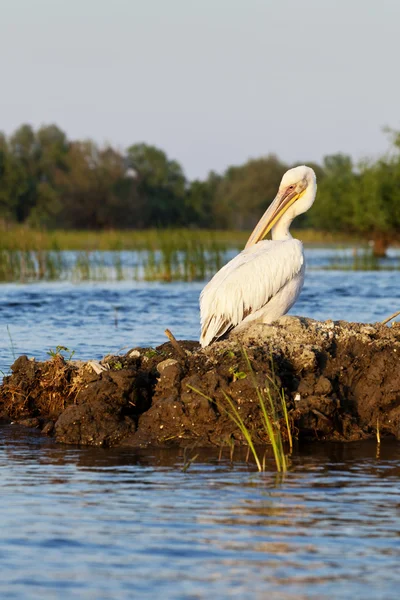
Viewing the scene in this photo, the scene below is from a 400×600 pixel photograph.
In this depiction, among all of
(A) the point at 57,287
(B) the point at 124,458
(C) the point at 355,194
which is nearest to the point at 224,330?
(B) the point at 124,458

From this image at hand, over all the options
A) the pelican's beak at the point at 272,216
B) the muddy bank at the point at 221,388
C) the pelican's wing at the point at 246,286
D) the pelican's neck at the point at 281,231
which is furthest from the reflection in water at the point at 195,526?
the pelican's beak at the point at 272,216

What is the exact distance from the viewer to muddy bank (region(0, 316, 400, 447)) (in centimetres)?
759

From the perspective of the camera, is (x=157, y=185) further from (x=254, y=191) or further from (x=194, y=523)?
(x=194, y=523)

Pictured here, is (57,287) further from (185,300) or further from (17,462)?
(17,462)

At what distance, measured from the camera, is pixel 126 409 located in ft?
25.6

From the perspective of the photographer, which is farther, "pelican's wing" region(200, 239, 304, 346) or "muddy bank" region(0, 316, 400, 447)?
"pelican's wing" region(200, 239, 304, 346)

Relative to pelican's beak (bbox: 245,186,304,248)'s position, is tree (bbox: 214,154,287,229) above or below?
above

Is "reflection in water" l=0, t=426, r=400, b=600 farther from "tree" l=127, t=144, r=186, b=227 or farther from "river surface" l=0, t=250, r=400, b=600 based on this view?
"tree" l=127, t=144, r=186, b=227

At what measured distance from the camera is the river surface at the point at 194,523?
462 cm

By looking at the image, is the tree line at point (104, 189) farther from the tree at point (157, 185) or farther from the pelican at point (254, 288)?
the pelican at point (254, 288)

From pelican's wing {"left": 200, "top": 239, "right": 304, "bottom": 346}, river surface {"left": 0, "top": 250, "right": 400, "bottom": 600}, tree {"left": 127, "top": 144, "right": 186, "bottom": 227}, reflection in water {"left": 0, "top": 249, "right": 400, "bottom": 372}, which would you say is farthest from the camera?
tree {"left": 127, "top": 144, "right": 186, "bottom": 227}

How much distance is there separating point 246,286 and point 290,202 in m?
1.28

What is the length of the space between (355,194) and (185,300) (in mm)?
25612

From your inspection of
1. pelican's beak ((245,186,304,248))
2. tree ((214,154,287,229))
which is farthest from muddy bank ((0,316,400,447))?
tree ((214,154,287,229))
